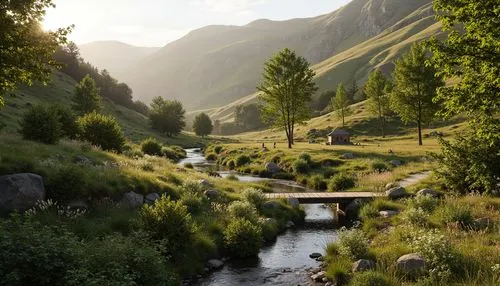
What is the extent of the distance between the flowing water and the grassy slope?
136ft

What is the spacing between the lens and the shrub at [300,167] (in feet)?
143

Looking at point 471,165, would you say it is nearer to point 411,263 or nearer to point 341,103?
point 411,263

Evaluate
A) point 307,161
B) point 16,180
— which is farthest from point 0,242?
point 307,161

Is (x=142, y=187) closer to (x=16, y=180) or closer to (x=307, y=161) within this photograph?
(x=16, y=180)

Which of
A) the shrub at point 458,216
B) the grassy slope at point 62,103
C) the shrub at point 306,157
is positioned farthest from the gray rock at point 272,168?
the grassy slope at point 62,103

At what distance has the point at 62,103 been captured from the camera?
55.4 metres

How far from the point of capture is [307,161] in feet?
151

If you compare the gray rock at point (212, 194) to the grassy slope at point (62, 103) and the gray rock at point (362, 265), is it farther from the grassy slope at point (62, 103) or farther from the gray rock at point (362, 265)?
the grassy slope at point (62, 103)

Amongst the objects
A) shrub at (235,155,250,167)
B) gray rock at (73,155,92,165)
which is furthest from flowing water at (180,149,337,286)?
shrub at (235,155,250,167)

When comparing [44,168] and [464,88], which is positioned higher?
[464,88]

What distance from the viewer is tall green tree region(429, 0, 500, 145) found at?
15.5m

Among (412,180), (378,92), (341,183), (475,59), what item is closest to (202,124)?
(378,92)

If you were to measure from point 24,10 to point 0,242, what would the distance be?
1199cm

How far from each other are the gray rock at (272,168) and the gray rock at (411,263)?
31.2 m
